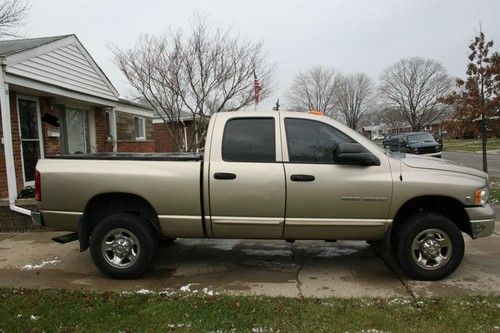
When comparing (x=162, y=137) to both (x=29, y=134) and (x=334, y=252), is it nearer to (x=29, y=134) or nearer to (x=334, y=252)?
(x=29, y=134)

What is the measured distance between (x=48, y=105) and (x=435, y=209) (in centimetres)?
916

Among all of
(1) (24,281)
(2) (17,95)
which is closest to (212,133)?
(1) (24,281)

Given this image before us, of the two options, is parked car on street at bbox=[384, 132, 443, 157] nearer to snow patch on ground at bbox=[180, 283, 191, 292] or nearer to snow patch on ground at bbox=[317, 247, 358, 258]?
snow patch on ground at bbox=[317, 247, 358, 258]

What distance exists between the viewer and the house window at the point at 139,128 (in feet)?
60.3

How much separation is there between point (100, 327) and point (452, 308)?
125 inches

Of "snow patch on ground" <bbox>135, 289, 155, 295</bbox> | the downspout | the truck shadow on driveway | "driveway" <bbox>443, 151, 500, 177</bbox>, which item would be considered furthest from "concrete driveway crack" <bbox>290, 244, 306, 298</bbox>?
"driveway" <bbox>443, 151, 500, 177</bbox>

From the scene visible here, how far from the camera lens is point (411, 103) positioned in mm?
76062

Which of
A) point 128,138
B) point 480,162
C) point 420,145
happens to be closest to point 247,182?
point 128,138

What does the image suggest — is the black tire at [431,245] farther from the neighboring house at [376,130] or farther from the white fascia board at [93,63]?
the neighboring house at [376,130]

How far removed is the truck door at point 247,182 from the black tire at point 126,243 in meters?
0.78

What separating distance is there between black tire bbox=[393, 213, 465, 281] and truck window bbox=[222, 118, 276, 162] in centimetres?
174

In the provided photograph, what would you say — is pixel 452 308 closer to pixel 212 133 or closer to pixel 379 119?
pixel 212 133

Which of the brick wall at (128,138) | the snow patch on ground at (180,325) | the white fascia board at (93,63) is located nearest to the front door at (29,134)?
the white fascia board at (93,63)

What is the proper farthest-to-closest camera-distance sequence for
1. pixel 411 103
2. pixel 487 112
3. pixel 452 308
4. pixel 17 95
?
1. pixel 411 103
2. pixel 487 112
3. pixel 17 95
4. pixel 452 308
